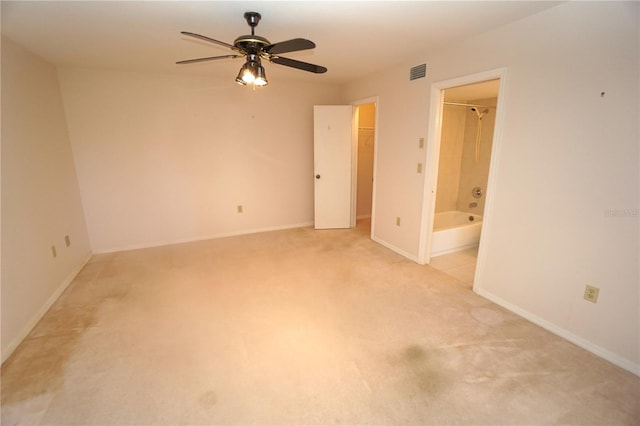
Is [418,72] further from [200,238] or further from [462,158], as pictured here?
[200,238]

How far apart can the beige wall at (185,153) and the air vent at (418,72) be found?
1.80 metres

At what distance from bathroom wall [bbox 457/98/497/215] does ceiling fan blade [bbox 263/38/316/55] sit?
3857mm

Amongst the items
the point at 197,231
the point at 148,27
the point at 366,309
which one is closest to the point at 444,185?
the point at 366,309

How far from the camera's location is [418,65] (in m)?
3.10

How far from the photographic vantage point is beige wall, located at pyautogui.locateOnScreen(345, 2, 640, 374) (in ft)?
5.74

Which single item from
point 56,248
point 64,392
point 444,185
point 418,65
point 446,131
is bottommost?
point 64,392

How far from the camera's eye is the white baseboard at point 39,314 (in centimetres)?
202

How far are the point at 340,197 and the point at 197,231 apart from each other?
90.0 inches

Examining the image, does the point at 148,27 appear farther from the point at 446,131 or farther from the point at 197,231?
the point at 446,131

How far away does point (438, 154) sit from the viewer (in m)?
3.11

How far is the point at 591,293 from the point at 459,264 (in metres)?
1.46

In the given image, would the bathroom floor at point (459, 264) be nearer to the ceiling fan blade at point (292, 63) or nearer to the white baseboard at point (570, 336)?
the white baseboard at point (570, 336)

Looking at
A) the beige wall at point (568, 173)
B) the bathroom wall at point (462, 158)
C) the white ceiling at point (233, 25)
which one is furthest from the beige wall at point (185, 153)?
the beige wall at point (568, 173)

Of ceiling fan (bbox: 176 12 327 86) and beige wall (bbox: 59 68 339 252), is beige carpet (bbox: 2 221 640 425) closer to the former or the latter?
beige wall (bbox: 59 68 339 252)
